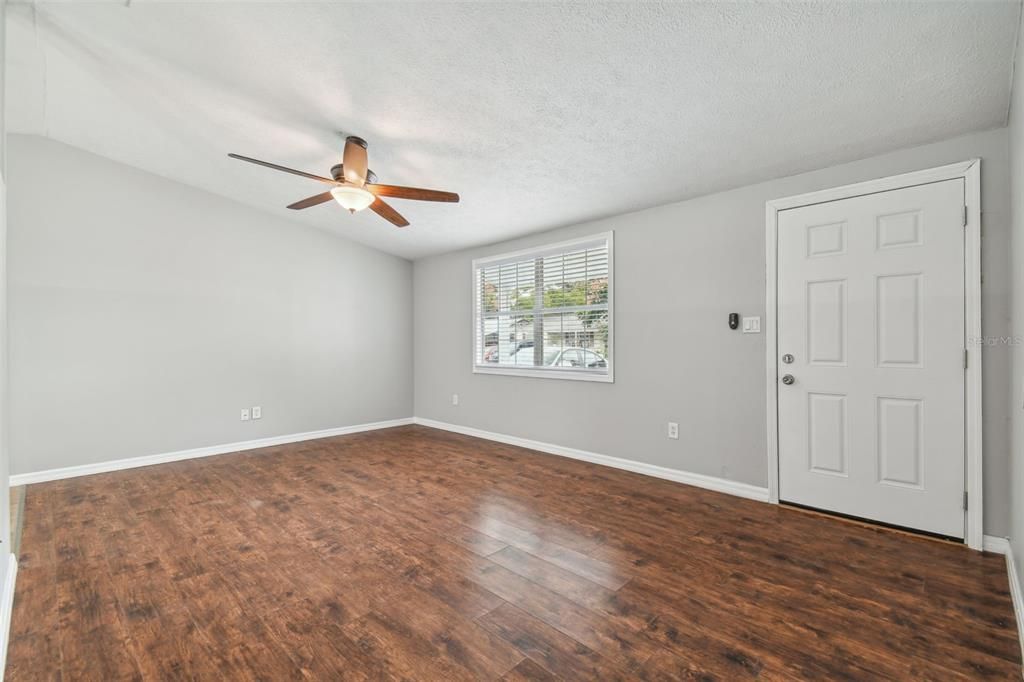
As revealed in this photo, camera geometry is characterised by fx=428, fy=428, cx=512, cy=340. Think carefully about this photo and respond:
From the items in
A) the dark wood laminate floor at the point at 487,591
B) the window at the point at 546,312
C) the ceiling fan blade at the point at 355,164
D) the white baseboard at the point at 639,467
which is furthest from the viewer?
the window at the point at 546,312

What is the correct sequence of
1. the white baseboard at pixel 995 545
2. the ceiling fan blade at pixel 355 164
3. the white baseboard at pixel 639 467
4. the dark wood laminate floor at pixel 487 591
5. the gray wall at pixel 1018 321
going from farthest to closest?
the white baseboard at pixel 639 467
the ceiling fan blade at pixel 355 164
the white baseboard at pixel 995 545
the gray wall at pixel 1018 321
the dark wood laminate floor at pixel 487 591

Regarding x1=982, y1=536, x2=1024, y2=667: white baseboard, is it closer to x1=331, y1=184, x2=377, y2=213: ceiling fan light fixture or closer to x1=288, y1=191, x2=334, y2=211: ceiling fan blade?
x1=331, y1=184, x2=377, y2=213: ceiling fan light fixture

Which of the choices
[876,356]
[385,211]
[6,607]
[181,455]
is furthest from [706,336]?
[181,455]

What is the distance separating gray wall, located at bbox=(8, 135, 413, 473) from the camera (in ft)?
11.8

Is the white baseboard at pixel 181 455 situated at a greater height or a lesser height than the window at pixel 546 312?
lesser

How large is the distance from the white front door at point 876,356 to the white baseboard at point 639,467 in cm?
23

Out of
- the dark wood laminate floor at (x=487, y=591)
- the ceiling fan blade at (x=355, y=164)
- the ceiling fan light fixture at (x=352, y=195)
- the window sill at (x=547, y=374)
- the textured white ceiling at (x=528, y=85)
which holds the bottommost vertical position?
the dark wood laminate floor at (x=487, y=591)

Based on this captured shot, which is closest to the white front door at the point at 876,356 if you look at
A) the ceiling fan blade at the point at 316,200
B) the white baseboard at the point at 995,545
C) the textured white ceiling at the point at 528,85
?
the white baseboard at the point at 995,545

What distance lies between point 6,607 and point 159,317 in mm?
3091

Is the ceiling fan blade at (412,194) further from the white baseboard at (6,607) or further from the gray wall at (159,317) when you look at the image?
the gray wall at (159,317)

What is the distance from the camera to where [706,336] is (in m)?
3.36

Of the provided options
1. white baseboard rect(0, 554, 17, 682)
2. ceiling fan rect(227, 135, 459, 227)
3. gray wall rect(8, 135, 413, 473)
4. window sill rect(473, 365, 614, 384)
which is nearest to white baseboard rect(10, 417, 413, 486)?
gray wall rect(8, 135, 413, 473)

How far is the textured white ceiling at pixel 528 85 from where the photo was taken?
1.86 meters

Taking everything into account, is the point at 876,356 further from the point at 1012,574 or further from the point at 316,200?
the point at 316,200
